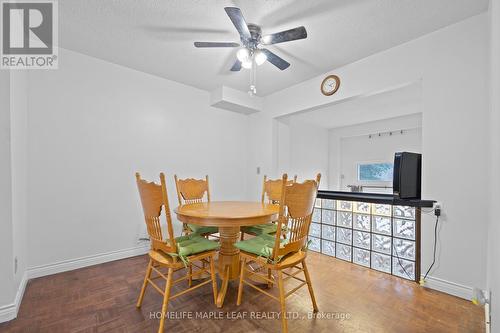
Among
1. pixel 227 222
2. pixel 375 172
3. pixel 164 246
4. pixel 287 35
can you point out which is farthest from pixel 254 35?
pixel 375 172

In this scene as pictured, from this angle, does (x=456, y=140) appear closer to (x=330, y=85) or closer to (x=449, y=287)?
(x=449, y=287)

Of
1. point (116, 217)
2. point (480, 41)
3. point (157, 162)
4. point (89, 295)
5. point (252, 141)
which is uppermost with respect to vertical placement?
point (480, 41)

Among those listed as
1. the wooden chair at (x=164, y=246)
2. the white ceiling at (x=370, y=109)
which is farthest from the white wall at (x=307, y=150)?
the wooden chair at (x=164, y=246)

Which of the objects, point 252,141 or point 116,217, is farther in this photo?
point 252,141

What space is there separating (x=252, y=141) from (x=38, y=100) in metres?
2.98

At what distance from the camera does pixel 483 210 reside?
1.84 m

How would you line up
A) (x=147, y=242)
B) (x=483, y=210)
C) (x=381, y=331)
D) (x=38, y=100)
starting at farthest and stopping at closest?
(x=147, y=242), (x=38, y=100), (x=483, y=210), (x=381, y=331)

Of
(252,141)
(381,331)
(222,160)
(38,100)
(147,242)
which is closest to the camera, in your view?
(381,331)

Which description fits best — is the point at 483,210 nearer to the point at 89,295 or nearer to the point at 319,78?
the point at 319,78

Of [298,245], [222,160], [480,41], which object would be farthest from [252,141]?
[480,41]

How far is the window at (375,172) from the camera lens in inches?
207

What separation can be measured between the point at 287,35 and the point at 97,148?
97.8 inches

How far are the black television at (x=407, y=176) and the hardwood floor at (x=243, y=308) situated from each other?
35.1 inches
